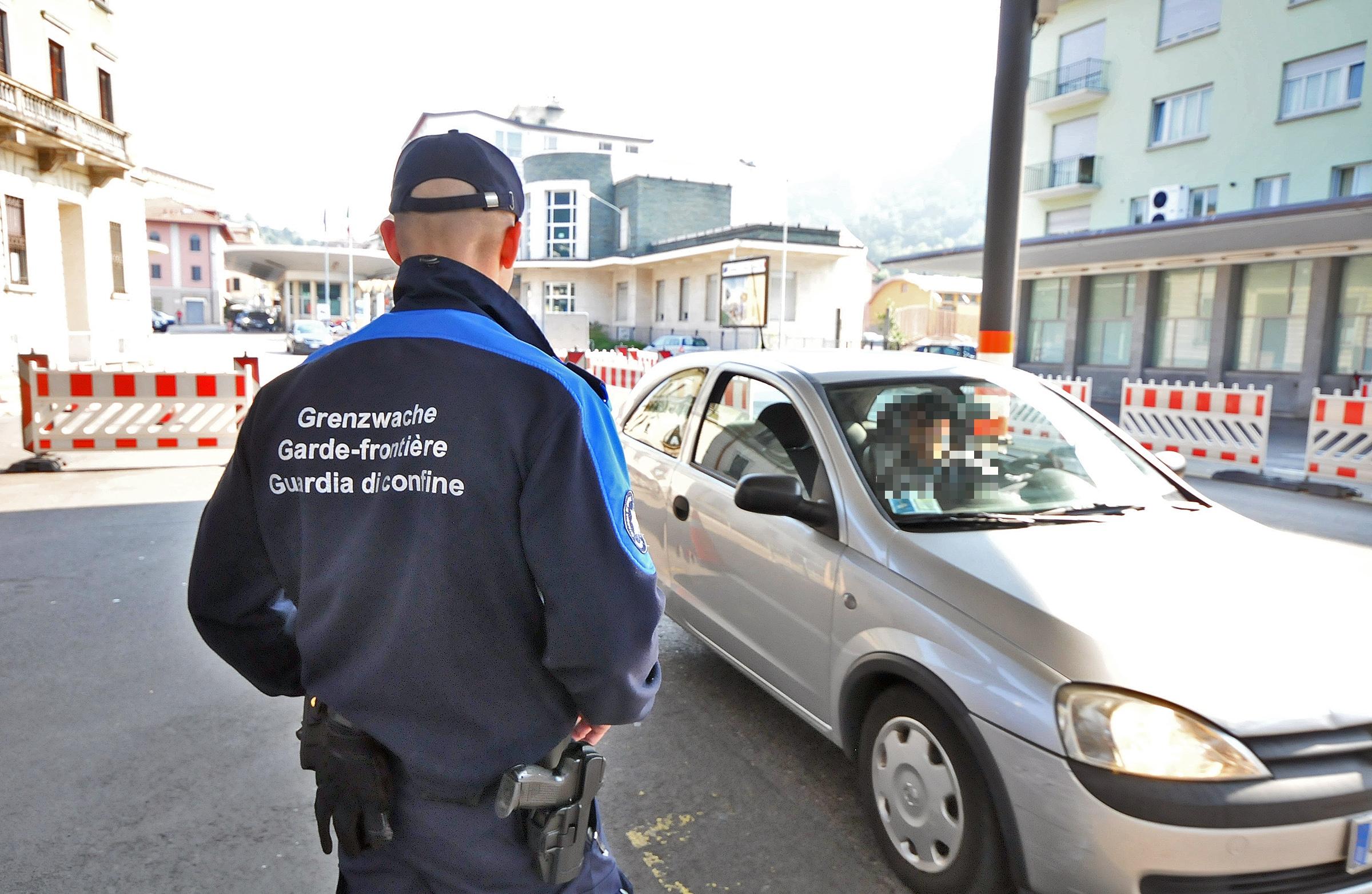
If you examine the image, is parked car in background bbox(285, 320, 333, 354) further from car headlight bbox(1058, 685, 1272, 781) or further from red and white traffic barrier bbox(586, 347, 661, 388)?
car headlight bbox(1058, 685, 1272, 781)

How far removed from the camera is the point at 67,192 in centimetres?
2495

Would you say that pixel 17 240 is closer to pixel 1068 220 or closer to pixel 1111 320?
pixel 1111 320

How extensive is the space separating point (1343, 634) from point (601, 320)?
51.3 m

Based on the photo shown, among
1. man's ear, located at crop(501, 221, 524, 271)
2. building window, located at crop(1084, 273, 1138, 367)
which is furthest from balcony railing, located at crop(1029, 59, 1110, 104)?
man's ear, located at crop(501, 221, 524, 271)

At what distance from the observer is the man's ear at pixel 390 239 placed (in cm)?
170

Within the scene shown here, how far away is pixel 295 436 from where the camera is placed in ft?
4.98

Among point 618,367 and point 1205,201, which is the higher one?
point 1205,201

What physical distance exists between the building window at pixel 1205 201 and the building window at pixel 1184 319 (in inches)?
157

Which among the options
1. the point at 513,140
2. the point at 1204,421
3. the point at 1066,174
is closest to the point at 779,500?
the point at 1204,421

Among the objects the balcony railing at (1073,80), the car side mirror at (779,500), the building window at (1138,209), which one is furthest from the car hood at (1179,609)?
the balcony railing at (1073,80)

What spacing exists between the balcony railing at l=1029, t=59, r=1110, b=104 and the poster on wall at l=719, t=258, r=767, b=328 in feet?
49.6

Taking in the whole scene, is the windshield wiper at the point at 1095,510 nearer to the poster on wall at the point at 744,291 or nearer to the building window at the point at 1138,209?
the poster on wall at the point at 744,291

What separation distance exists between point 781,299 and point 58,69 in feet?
81.2

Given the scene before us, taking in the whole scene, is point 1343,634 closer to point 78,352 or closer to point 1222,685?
point 1222,685
